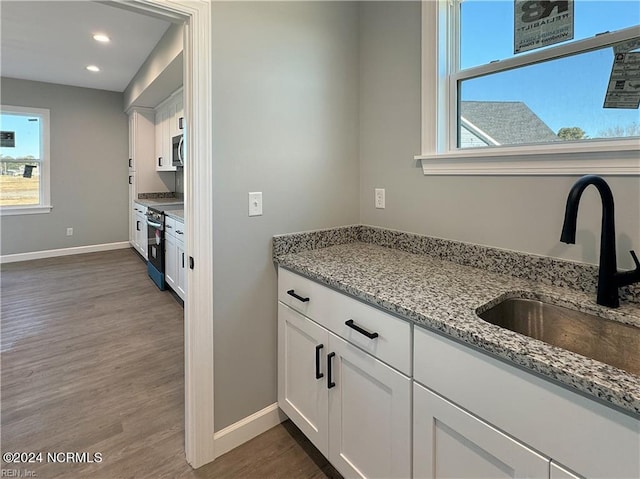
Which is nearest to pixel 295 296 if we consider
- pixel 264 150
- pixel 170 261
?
pixel 264 150

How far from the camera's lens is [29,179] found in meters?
5.28

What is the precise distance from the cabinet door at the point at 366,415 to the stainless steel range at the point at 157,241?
3091mm

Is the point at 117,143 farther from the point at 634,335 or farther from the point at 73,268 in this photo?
the point at 634,335

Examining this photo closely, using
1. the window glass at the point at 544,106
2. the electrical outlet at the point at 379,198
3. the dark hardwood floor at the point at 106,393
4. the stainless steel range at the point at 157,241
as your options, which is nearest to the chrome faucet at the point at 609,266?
the window glass at the point at 544,106

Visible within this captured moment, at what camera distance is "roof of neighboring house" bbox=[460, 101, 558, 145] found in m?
1.39

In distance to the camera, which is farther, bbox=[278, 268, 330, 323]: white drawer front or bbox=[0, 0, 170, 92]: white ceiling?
bbox=[0, 0, 170, 92]: white ceiling

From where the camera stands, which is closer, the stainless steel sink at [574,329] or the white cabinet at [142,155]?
the stainless steel sink at [574,329]

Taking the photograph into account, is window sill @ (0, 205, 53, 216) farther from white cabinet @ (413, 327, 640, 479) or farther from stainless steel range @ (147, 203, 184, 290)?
white cabinet @ (413, 327, 640, 479)

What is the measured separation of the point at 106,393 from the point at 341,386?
160cm

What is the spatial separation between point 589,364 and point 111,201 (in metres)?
6.73

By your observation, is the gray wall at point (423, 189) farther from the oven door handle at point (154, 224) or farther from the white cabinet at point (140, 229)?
the white cabinet at point (140, 229)

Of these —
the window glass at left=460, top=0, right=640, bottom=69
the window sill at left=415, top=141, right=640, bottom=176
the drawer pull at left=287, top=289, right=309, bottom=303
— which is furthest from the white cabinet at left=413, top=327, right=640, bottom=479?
the window glass at left=460, top=0, right=640, bottom=69

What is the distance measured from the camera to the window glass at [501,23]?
118 centimetres

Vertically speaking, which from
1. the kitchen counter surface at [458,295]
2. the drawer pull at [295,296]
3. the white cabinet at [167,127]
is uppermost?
the white cabinet at [167,127]
